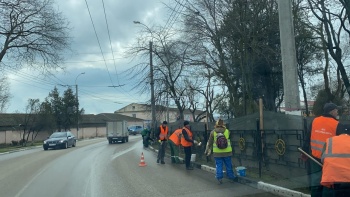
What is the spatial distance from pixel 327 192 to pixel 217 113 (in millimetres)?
33651

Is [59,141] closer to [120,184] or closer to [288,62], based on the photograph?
[120,184]

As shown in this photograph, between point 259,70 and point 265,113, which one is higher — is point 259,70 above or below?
above

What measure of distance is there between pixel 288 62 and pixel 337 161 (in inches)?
264

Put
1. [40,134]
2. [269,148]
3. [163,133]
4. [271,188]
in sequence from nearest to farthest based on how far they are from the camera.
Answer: [271,188], [269,148], [163,133], [40,134]

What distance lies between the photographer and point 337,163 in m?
4.86

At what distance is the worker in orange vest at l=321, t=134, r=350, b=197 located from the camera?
4816 millimetres

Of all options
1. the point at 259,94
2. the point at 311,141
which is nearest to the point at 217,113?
the point at 259,94

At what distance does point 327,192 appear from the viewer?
5.38m

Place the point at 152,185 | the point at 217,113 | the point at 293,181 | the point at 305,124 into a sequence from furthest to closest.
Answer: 1. the point at 217,113
2. the point at 152,185
3. the point at 293,181
4. the point at 305,124

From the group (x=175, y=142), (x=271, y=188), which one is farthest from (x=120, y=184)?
(x=175, y=142)

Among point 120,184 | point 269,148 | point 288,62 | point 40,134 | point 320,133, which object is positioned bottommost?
point 120,184

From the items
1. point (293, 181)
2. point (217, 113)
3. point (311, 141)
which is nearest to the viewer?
point (311, 141)

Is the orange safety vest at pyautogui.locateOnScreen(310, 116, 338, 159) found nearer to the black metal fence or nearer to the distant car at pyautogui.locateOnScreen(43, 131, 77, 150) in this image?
the black metal fence

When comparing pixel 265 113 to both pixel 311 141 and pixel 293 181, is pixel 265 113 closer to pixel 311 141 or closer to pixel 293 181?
pixel 293 181
